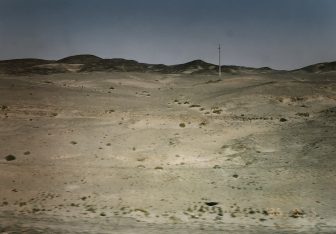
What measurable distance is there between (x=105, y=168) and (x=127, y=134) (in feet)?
26.4

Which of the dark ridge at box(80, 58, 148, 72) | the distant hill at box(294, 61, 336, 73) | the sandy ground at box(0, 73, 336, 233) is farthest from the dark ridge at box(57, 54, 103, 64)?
the sandy ground at box(0, 73, 336, 233)

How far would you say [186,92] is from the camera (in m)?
60.8

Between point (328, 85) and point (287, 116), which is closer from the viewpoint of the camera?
point (287, 116)

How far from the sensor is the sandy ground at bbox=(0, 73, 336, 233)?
15.8 meters

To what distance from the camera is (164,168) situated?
2312 centimetres

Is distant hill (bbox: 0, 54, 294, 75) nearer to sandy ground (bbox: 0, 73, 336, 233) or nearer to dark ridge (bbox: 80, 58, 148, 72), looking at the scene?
dark ridge (bbox: 80, 58, 148, 72)

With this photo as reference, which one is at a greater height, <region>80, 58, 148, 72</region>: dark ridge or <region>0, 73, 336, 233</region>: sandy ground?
<region>80, 58, 148, 72</region>: dark ridge

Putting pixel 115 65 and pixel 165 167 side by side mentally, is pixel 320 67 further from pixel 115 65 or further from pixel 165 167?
pixel 165 167

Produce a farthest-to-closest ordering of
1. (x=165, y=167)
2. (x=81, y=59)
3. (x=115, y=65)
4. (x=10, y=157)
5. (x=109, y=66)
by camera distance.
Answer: (x=81, y=59), (x=115, y=65), (x=109, y=66), (x=10, y=157), (x=165, y=167)

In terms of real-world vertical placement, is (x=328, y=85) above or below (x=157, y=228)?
above

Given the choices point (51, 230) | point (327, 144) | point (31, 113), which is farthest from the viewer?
point (31, 113)

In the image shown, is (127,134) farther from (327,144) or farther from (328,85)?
(328,85)

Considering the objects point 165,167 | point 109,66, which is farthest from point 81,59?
point 165,167

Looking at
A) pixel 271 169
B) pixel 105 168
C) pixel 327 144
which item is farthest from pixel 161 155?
pixel 327 144
